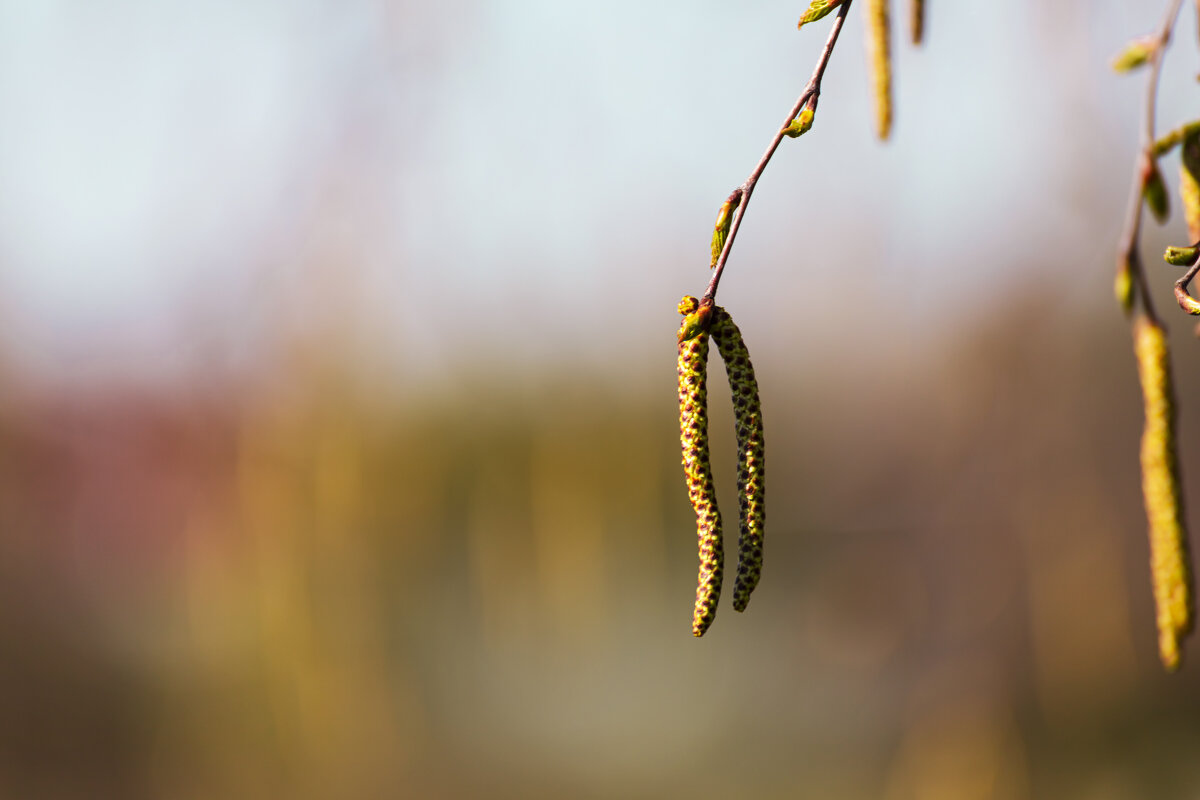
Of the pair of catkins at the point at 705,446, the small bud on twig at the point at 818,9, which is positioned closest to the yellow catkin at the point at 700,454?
the pair of catkins at the point at 705,446

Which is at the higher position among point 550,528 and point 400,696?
point 550,528

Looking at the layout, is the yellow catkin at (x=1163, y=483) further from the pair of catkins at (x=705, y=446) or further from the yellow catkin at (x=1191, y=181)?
the pair of catkins at (x=705, y=446)

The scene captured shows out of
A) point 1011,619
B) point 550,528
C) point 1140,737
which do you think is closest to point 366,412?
point 550,528

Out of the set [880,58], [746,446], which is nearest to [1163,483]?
[746,446]

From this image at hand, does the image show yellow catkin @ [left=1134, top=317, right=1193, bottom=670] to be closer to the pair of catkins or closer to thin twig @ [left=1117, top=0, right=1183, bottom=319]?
thin twig @ [left=1117, top=0, right=1183, bottom=319]

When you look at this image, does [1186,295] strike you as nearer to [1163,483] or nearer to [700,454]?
[1163,483]

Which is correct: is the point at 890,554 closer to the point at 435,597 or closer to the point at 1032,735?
the point at 1032,735
